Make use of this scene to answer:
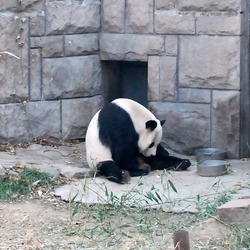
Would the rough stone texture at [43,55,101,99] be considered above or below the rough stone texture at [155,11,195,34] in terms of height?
below

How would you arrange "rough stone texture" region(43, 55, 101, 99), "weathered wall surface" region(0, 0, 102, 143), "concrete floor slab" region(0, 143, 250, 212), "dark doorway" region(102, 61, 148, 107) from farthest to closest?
"dark doorway" region(102, 61, 148, 107) → "rough stone texture" region(43, 55, 101, 99) → "weathered wall surface" region(0, 0, 102, 143) → "concrete floor slab" region(0, 143, 250, 212)

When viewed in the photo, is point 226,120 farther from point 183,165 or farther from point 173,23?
point 173,23

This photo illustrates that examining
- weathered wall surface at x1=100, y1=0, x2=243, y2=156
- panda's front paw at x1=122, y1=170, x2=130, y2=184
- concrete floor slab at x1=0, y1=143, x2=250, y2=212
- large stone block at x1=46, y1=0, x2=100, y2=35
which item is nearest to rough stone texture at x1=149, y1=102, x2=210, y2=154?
weathered wall surface at x1=100, y1=0, x2=243, y2=156

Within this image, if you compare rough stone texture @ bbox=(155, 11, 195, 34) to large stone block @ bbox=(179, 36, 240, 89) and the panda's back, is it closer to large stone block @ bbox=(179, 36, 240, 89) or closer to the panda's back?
large stone block @ bbox=(179, 36, 240, 89)

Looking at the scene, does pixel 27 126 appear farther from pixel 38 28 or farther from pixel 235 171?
pixel 235 171

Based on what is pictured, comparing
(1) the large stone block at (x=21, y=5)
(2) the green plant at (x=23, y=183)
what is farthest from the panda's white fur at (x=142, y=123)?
(1) the large stone block at (x=21, y=5)

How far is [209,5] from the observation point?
7.79 meters

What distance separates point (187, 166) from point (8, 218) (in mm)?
2009

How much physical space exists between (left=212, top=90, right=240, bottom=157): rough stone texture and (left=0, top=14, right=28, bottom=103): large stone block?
1.74 metres

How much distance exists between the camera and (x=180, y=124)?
8055 mm

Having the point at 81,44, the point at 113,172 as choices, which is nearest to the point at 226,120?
the point at 113,172

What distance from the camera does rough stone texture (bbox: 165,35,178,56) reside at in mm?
7992

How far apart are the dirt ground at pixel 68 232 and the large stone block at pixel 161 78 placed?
203 cm

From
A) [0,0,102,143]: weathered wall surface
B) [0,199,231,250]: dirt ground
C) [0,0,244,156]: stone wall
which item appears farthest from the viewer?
[0,0,102,143]: weathered wall surface
